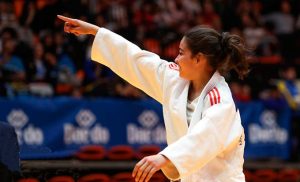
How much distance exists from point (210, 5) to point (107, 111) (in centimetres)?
655

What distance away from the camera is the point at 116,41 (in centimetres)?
505

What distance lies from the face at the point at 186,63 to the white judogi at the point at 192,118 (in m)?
0.14

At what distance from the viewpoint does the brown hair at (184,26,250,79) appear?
456 cm

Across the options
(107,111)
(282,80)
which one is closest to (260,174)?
(107,111)

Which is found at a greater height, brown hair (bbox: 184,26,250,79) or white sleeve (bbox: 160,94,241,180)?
brown hair (bbox: 184,26,250,79)

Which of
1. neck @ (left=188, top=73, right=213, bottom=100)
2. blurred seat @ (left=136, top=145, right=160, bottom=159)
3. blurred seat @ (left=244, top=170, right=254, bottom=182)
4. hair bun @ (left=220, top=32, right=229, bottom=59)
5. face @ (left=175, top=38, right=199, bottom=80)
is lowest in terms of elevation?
blurred seat @ (left=244, top=170, right=254, bottom=182)

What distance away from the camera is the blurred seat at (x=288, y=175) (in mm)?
11250

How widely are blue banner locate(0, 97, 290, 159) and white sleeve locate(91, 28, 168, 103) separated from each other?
4.78 metres

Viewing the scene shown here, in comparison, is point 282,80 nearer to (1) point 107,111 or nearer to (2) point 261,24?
(2) point 261,24

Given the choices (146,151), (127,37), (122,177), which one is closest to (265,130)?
(146,151)

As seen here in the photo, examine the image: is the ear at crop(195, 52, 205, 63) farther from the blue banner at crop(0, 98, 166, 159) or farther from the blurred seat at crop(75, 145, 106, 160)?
the blue banner at crop(0, 98, 166, 159)

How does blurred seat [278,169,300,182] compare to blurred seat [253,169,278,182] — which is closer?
blurred seat [253,169,278,182]

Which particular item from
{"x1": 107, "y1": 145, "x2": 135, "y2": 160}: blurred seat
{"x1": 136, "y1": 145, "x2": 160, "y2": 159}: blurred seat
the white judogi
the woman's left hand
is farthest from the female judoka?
{"x1": 136, "y1": 145, "x2": 160, "y2": 159}: blurred seat

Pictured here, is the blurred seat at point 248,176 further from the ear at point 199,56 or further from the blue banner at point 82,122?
the ear at point 199,56
